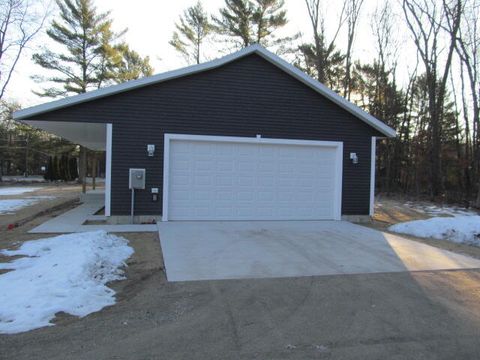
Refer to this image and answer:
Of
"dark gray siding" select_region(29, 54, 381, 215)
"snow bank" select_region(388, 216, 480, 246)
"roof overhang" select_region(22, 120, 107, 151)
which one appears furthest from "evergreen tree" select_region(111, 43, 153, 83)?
"snow bank" select_region(388, 216, 480, 246)

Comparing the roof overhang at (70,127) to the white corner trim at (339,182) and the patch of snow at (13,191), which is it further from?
the patch of snow at (13,191)

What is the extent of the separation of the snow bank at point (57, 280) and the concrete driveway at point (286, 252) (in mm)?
889

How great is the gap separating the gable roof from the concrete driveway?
11.0 feet

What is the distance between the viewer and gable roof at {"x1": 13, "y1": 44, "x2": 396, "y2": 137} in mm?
9555

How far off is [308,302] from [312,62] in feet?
76.3

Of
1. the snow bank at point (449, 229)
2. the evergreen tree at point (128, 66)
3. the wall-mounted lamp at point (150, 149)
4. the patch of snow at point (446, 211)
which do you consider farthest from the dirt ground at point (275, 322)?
the evergreen tree at point (128, 66)

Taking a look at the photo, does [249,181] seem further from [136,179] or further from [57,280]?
[57,280]

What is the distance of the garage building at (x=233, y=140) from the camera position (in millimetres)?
10148

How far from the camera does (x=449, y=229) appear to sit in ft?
30.2

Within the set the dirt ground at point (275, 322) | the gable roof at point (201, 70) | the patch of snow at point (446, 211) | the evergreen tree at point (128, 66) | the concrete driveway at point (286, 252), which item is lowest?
the dirt ground at point (275, 322)

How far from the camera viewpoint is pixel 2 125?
40375mm

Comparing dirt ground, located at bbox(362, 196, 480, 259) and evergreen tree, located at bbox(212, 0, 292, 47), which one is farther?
evergreen tree, located at bbox(212, 0, 292, 47)

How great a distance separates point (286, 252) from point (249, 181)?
13.4ft

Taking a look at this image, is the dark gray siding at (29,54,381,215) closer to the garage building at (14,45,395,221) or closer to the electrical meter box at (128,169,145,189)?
the garage building at (14,45,395,221)
